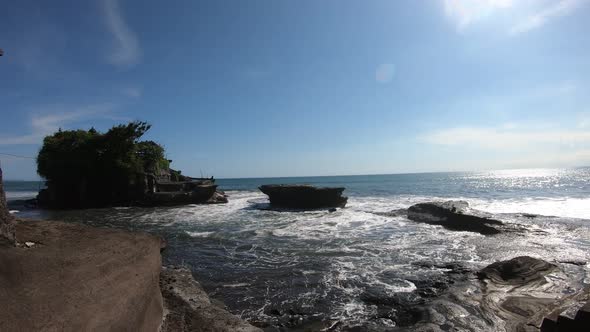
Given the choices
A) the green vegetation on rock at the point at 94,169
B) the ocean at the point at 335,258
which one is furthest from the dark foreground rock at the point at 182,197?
the ocean at the point at 335,258

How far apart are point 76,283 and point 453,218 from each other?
73.1 feet

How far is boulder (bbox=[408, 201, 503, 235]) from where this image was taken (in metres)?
19.4

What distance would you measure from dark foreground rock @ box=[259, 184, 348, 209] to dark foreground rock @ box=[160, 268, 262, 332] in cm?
2644

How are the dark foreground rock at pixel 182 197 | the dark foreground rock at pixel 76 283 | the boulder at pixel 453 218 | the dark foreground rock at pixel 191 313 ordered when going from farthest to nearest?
the dark foreground rock at pixel 182 197
the boulder at pixel 453 218
the dark foreground rock at pixel 191 313
the dark foreground rock at pixel 76 283

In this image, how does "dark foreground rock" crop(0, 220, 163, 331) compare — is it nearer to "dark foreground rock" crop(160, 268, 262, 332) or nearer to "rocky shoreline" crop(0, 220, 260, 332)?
"rocky shoreline" crop(0, 220, 260, 332)

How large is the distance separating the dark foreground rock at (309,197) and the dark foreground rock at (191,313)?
26.4m

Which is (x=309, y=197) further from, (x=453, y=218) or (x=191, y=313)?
(x=191, y=313)

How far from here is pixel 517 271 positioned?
32.9ft

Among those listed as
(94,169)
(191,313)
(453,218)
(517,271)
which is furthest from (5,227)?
(94,169)

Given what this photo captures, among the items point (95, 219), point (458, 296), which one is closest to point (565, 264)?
point (458, 296)

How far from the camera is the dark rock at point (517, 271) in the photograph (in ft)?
31.7

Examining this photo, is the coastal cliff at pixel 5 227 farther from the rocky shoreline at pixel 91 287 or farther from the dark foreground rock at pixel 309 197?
the dark foreground rock at pixel 309 197

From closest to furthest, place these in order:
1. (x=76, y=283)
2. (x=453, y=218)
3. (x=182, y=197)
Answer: (x=76, y=283), (x=453, y=218), (x=182, y=197)

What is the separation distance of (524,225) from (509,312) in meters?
15.1
